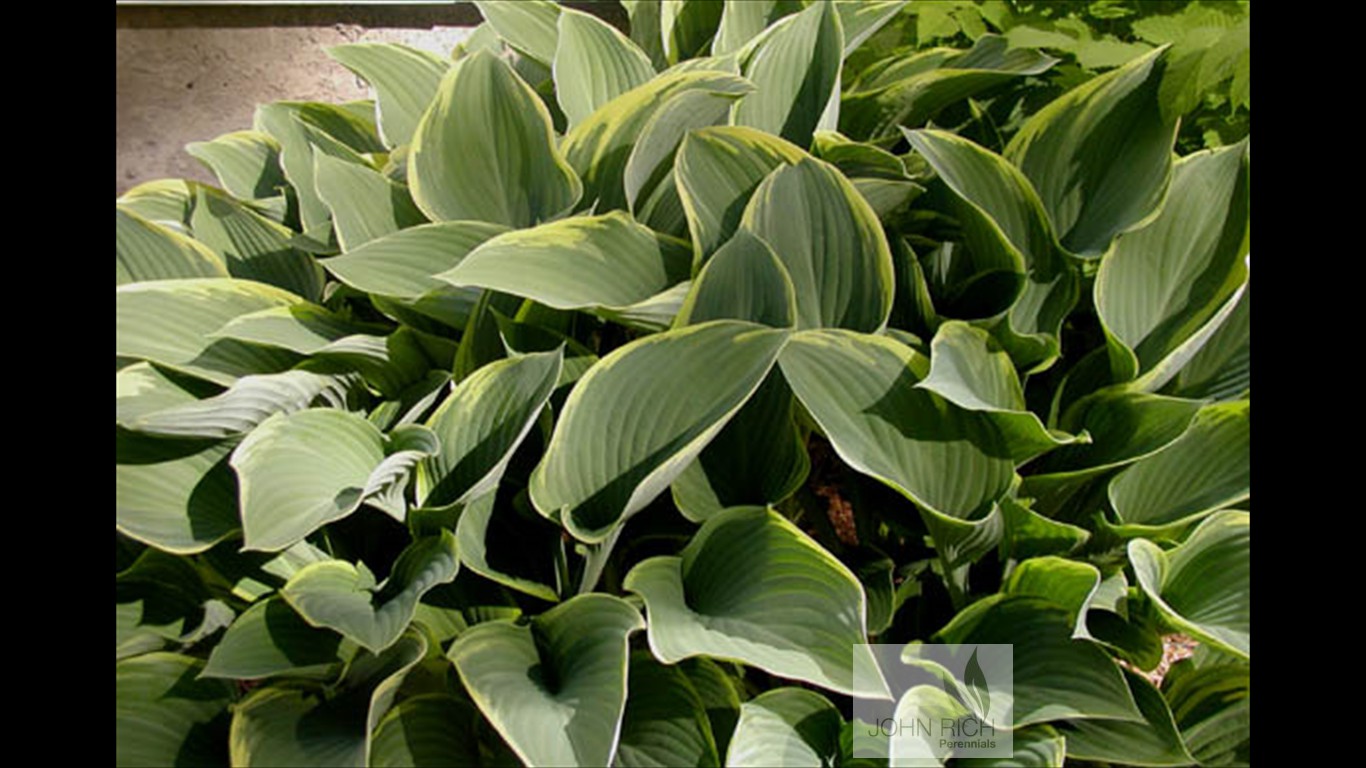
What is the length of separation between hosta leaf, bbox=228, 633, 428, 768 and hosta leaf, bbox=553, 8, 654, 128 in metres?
0.62

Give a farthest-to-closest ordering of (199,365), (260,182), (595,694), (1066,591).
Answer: (260,182) → (199,365) → (1066,591) → (595,694)

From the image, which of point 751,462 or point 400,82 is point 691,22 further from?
point 751,462

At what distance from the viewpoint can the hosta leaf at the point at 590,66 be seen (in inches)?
47.0

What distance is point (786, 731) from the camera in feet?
2.71

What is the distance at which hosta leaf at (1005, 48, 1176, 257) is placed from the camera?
3.25ft

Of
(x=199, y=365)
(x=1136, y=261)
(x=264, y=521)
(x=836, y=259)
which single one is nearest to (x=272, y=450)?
(x=264, y=521)

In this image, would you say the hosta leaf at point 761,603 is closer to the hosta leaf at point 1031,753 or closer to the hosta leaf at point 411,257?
the hosta leaf at point 1031,753

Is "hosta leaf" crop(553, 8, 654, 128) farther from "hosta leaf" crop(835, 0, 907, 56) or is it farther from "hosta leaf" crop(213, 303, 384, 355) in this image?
"hosta leaf" crop(213, 303, 384, 355)

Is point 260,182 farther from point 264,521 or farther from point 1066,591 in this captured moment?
point 1066,591

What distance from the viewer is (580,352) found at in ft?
3.23

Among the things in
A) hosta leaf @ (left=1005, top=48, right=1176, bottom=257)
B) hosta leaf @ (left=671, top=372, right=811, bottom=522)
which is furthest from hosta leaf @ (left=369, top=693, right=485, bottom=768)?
hosta leaf @ (left=1005, top=48, right=1176, bottom=257)

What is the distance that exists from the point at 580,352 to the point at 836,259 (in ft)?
0.79

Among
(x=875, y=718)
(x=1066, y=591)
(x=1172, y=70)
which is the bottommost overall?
(x=875, y=718)

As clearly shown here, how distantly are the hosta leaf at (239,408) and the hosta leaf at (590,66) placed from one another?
Answer: 0.43 meters
